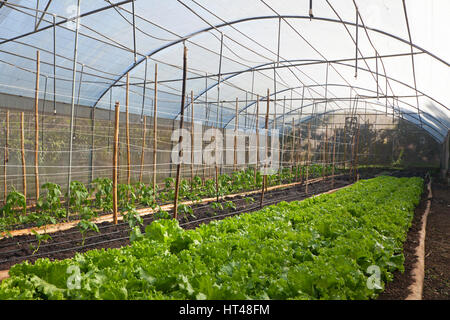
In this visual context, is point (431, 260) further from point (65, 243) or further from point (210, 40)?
point (210, 40)

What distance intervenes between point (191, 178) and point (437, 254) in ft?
19.4

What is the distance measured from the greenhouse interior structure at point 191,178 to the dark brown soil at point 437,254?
0.12ft

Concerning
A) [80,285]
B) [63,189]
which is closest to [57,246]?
[80,285]

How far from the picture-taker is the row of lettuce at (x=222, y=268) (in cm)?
247

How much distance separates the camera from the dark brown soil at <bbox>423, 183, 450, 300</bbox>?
4145 mm

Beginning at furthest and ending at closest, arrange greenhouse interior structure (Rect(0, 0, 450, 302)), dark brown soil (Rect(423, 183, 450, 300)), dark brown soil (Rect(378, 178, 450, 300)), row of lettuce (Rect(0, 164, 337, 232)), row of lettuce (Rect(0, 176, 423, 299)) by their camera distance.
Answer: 1. row of lettuce (Rect(0, 164, 337, 232))
2. dark brown soil (Rect(423, 183, 450, 300))
3. dark brown soil (Rect(378, 178, 450, 300))
4. greenhouse interior structure (Rect(0, 0, 450, 302))
5. row of lettuce (Rect(0, 176, 423, 299))

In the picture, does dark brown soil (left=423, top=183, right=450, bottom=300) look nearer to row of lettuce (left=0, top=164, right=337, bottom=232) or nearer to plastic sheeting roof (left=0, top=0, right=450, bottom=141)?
plastic sheeting roof (left=0, top=0, right=450, bottom=141)

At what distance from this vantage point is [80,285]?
96.2 inches

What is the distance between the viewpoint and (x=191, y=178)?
8.90 metres

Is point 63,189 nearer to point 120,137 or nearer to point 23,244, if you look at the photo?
point 120,137

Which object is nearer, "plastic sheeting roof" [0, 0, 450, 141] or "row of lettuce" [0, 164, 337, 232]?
"row of lettuce" [0, 164, 337, 232]

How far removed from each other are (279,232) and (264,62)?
31.0 feet

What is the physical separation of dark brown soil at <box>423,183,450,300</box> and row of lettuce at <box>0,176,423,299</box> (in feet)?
2.38

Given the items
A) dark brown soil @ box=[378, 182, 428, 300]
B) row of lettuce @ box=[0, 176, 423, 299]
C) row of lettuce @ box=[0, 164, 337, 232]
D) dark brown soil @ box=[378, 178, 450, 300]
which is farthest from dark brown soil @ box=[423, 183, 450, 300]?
row of lettuce @ box=[0, 164, 337, 232]
